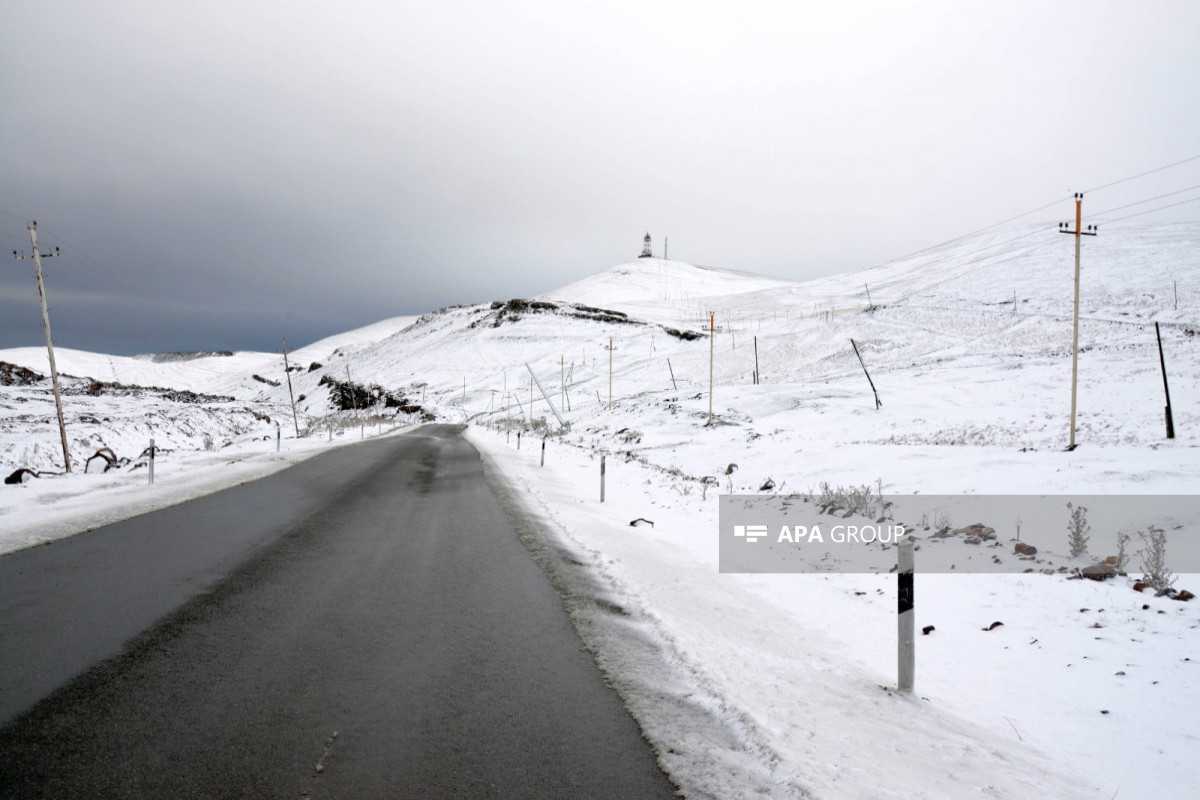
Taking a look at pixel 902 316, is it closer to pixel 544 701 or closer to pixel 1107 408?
pixel 1107 408

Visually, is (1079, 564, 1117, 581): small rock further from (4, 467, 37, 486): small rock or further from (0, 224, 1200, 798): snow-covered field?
(4, 467, 37, 486): small rock

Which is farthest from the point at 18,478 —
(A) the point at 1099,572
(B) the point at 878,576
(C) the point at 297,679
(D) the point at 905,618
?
(A) the point at 1099,572

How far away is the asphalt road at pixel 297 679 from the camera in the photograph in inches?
124

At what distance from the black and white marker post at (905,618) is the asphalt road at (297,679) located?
2393 mm

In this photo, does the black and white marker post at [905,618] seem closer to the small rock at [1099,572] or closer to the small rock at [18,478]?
the small rock at [1099,572]

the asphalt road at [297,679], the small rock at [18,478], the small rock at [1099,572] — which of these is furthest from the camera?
the small rock at [18,478]

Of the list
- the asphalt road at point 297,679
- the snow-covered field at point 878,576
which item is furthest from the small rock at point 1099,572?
the asphalt road at point 297,679

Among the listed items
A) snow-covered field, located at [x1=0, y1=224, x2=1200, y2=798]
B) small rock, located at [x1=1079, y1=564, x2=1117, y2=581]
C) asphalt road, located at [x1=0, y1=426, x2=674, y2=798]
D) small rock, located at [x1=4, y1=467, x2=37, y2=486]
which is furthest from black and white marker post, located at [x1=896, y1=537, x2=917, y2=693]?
small rock, located at [x1=4, y1=467, x2=37, y2=486]

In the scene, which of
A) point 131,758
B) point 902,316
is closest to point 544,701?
point 131,758

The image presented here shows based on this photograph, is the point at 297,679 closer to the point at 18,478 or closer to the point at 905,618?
the point at 905,618

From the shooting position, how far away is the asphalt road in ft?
10.4

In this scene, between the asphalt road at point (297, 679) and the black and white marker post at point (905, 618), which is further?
the black and white marker post at point (905, 618)

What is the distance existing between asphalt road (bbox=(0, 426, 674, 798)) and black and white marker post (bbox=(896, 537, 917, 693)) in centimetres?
239

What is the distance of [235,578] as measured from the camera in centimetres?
678
